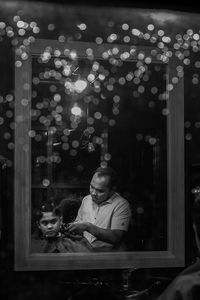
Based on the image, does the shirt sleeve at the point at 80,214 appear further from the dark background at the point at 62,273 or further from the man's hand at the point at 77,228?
the dark background at the point at 62,273

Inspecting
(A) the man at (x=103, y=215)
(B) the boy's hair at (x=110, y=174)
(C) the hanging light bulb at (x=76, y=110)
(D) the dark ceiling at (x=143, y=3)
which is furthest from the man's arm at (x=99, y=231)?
(D) the dark ceiling at (x=143, y=3)

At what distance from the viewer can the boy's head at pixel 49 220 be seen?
128 centimetres

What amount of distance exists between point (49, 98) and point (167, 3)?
0.38 meters

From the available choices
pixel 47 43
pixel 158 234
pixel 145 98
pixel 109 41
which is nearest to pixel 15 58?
pixel 47 43

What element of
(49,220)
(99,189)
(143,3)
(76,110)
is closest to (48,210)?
(49,220)

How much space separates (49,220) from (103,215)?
140 mm

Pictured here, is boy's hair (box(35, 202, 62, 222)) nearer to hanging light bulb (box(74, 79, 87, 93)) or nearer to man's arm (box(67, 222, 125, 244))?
man's arm (box(67, 222, 125, 244))

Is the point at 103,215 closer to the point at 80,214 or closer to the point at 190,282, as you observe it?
the point at 80,214

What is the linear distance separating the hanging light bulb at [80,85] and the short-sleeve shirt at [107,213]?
27 cm

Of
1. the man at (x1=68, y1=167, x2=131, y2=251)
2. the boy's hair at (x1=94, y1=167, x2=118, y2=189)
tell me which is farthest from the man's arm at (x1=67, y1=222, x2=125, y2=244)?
the boy's hair at (x1=94, y1=167, x2=118, y2=189)

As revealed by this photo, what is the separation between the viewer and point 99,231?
132 cm

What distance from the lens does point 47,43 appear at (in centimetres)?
131

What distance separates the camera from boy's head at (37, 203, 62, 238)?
1282 millimetres

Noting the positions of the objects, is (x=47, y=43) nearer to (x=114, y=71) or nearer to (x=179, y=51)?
(x=114, y=71)
